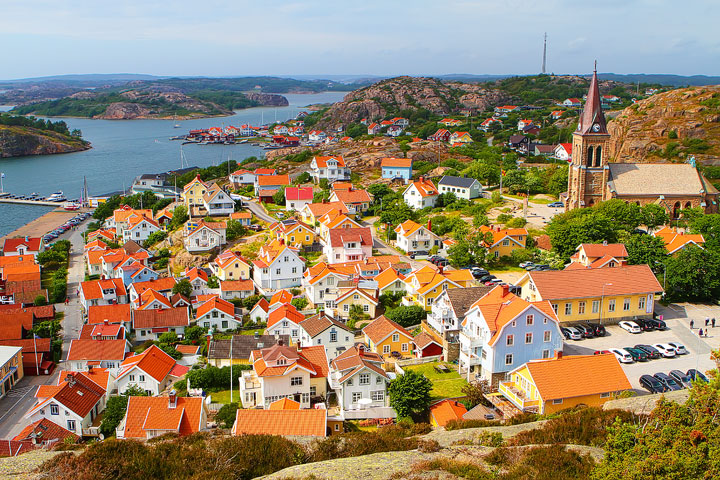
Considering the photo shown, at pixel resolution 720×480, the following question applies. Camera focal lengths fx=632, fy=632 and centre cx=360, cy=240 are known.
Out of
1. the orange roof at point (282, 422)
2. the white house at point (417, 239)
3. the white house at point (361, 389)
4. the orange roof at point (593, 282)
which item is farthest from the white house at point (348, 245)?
the orange roof at point (282, 422)

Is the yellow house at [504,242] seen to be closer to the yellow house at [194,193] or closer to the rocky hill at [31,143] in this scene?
the yellow house at [194,193]

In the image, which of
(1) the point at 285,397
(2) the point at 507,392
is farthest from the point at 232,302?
(2) the point at 507,392

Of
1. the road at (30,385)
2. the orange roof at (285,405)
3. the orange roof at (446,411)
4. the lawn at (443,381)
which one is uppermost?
the orange roof at (285,405)

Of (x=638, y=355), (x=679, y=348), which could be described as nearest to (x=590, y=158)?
(x=679, y=348)

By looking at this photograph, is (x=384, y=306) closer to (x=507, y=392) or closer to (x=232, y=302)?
(x=232, y=302)

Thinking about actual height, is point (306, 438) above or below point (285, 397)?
above

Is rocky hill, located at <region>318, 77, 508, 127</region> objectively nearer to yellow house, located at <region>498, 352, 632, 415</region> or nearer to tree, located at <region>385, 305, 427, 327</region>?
tree, located at <region>385, 305, 427, 327</region>

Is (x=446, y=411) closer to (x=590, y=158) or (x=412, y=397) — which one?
(x=412, y=397)
